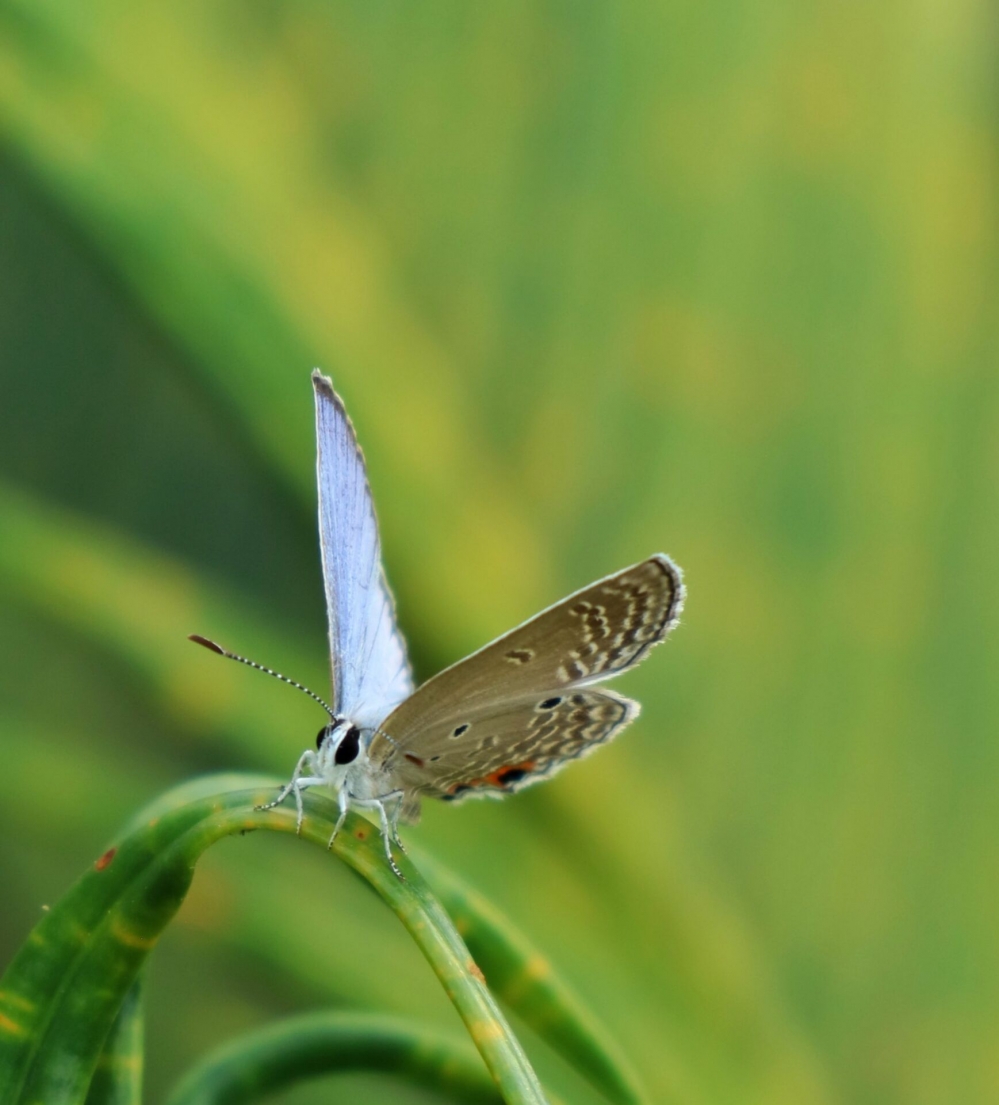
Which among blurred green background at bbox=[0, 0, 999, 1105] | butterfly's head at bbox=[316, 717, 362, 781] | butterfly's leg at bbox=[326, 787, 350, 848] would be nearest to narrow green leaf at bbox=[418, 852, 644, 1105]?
butterfly's leg at bbox=[326, 787, 350, 848]

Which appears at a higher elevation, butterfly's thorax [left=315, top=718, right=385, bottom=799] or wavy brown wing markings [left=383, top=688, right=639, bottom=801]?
butterfly's thorax [left=315, top=718, right=385, bottom=799]

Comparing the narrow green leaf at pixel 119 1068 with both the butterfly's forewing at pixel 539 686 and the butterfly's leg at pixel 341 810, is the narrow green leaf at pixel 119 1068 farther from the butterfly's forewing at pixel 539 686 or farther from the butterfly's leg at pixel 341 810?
the butterfly's forewing at pixel 539 686

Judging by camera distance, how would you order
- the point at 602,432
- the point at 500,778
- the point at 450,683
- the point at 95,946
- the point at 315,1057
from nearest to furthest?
the point at 95,946, the point at 315,1057, the point at 450,683, the point at 500,778, the point at 602,432

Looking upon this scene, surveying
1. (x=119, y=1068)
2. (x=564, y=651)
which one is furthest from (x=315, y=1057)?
(x=564, y=651)

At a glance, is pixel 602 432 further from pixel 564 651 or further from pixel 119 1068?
pixel 119 1068

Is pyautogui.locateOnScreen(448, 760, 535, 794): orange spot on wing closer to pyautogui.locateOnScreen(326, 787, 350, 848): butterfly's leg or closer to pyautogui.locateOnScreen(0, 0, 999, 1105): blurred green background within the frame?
pyautogui.locateOnScreen(326, 787, 350, 848): butterfly's leg

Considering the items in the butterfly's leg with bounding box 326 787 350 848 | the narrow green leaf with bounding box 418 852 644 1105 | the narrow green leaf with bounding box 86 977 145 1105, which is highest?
the butterfly's leg with bounding box 326 787 350 848

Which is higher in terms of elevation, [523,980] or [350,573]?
[350,573]
